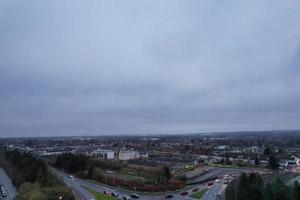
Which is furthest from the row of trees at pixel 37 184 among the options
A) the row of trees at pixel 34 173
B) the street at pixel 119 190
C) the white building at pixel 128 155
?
the white building at pixel 128 155

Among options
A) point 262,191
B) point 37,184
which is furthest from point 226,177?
point 37,184

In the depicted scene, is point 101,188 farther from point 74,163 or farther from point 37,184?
point 74,163

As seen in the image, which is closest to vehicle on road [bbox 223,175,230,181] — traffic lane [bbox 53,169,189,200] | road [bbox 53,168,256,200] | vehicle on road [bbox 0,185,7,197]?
road [bbox 53,168,256,200]

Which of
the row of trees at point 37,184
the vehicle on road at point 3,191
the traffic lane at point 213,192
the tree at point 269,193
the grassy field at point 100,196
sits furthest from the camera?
the vehicle on road at point 3,191

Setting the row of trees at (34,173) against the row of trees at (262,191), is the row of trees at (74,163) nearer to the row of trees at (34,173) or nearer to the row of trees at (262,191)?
the row of trees at (34,173)

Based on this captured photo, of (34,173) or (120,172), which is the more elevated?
(34,173)

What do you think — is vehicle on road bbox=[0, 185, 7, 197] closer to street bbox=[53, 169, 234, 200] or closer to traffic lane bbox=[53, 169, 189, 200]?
street bbox=[53, 169, 234, 200]

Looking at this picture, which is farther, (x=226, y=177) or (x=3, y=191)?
(x=226, y=177)

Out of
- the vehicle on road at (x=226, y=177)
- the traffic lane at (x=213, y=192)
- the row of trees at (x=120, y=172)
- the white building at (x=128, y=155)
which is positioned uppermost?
the white building at (x=128, y=155)
